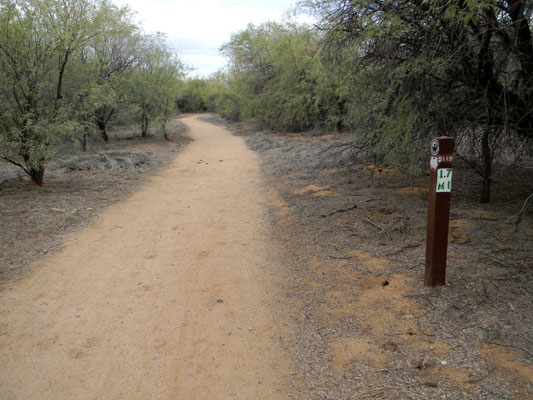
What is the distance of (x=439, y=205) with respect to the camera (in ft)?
12.5

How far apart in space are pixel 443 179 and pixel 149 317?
127 inches

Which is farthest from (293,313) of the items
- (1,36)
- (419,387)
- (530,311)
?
(1,36)

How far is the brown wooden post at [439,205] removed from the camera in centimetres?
373

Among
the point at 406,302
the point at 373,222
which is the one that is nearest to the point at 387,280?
the point at 406,302

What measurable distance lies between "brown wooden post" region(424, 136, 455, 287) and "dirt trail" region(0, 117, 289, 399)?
172 cm

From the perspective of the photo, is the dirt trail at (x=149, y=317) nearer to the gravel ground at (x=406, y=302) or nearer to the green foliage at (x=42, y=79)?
the gravel ground at (x=406, y=302)

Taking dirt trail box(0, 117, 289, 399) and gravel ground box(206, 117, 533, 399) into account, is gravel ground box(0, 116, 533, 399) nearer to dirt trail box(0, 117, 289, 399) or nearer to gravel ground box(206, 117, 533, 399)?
gravel ground box(206, 117, 533, 399)

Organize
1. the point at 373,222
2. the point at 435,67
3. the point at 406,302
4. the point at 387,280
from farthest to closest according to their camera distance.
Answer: the point at 373,222, the point at 435,67, the point at 387,280, the point at 406,302

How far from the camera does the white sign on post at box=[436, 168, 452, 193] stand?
12.3ft

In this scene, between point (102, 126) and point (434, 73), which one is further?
point (102, 126)

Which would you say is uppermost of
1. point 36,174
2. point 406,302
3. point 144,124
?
point 144,124

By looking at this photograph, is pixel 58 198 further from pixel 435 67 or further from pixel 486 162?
pixel 486 162

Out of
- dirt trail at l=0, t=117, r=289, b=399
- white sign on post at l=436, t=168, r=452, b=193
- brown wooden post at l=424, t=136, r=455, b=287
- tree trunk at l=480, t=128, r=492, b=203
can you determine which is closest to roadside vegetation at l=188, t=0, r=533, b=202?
tree trunk at l=480, t=128, r=492, b=203

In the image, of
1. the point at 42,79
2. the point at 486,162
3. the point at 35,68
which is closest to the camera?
the point at 486,162
